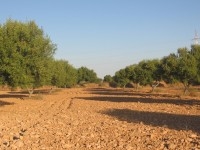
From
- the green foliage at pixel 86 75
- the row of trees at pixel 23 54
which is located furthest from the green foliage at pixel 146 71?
the green foliage at pixel 86 75

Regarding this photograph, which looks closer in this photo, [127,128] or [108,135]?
[108,135]

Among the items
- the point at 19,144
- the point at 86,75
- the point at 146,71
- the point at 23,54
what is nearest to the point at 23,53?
the point at 23,54

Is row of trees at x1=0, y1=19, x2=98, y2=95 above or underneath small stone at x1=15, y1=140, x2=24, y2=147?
above

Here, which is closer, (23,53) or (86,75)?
(23,53)

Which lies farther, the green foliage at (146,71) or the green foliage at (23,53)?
the green foliage at (146,71)

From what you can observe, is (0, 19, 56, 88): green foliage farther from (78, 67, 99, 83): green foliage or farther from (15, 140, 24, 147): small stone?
(78, 67, 99, 83): green foliage

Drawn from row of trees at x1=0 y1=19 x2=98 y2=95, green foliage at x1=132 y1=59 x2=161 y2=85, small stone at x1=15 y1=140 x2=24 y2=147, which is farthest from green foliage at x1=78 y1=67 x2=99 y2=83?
small stone at x1=15 y1=140 x2=24 y2=147

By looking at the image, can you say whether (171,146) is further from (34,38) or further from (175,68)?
(175,68)

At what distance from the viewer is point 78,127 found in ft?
63.2

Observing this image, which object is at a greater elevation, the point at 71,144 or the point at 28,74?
the point at 28,74

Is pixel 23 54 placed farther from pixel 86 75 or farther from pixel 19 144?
pixel 86 75

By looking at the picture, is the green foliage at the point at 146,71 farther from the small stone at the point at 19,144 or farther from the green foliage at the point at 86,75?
the small stone at the point at 19,144

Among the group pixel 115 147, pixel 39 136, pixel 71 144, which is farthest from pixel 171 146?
pixel 39 136

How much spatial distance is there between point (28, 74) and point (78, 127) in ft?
46.8
